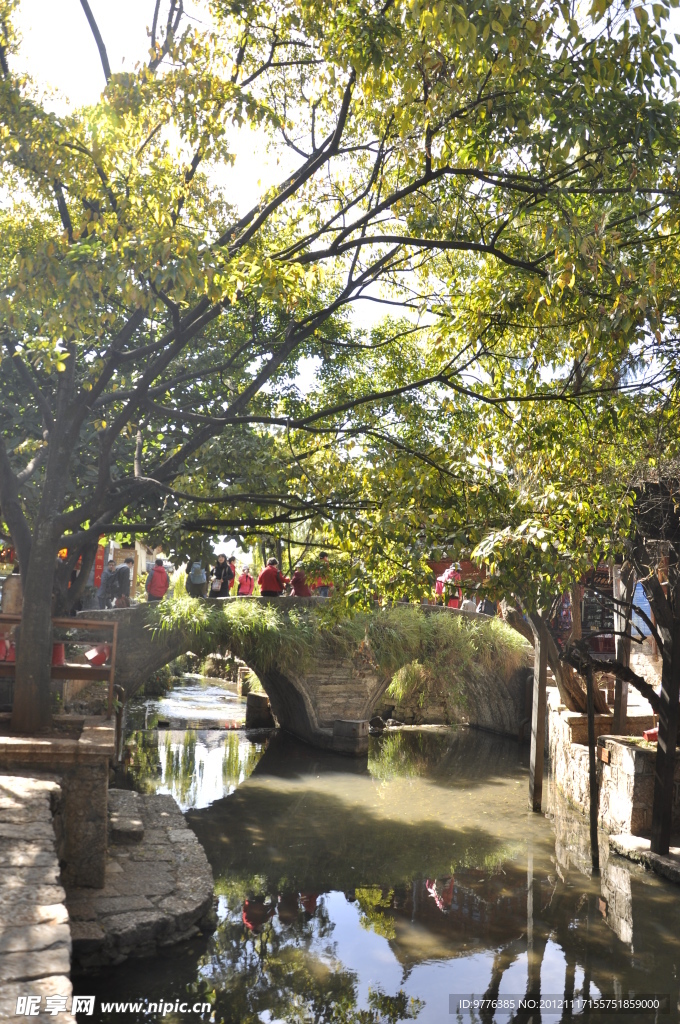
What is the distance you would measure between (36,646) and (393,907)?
430 centimetres

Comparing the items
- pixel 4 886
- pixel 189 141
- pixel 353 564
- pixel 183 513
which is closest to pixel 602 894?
pixel 353 564

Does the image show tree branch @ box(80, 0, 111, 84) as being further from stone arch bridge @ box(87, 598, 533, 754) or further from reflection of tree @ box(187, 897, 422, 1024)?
stone arch bridge @ box(87, 598, 533, 754)

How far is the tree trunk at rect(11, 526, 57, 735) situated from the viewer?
23.2ft

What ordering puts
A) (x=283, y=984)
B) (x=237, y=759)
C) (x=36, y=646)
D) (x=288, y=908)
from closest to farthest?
(x=283, y=984) < (x=36, y=646) < (x=288, y=908) < (x=237, y=759)

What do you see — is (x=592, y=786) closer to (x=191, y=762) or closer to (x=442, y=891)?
(x=442, y=891)

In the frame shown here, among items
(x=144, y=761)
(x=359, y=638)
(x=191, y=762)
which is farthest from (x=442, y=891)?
(x=359, y=638)

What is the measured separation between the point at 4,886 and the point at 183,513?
508 cm

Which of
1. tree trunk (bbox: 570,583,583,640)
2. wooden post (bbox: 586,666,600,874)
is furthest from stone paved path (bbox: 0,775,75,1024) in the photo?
tree trunk (bbox: 570,583,583,640)

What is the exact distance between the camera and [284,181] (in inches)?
287

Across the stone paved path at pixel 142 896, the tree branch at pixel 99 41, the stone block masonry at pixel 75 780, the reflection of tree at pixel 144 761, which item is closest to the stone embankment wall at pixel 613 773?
the stone paved path at pixel 142 896

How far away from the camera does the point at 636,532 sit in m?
9.02

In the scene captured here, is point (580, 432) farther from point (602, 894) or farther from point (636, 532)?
point (602, 894)

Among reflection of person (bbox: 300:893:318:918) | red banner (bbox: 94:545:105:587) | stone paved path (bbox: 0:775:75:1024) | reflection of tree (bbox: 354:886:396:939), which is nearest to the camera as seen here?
stone paved path (bbox: 0:775:75:1024)

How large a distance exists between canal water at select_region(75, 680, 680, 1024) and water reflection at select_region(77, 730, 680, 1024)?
0.07 feet
